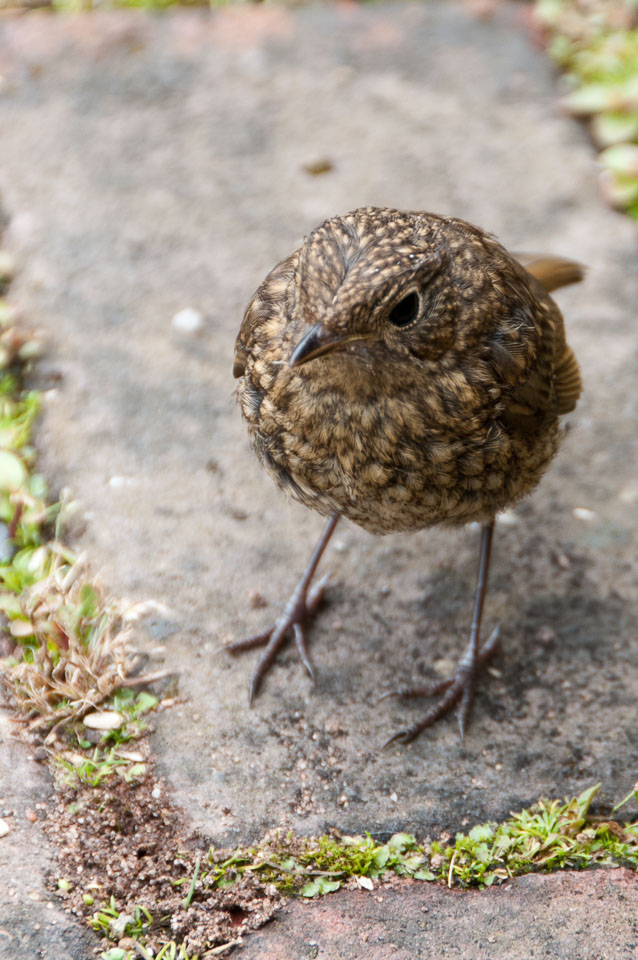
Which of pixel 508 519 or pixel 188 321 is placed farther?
pixel 188 321

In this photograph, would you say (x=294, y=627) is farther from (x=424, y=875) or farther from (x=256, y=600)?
(x=424, y=875)

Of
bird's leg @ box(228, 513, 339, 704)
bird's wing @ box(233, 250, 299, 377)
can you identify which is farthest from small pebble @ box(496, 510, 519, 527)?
bird's wing @ box(233, 250, 299, 377)

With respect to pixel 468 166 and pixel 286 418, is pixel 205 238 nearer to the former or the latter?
pixel 468 166

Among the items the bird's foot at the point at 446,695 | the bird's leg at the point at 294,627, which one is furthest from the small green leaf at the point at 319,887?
the bird's leg at the point at 294,627

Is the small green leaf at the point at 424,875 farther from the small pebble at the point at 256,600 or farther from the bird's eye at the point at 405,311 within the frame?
the bird's eye at the point at 405,311

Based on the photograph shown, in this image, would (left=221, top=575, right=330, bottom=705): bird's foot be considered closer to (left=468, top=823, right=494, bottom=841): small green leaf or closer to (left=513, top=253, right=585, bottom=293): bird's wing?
(left=468, top=823, right=494, bottom=841): small green leaf

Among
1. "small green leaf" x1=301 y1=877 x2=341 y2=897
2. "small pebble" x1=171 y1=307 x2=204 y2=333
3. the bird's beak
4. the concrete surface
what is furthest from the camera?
"small pebble" x1=171 y1=307 x2=204 y2=333

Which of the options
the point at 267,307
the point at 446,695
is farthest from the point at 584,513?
the point at 267,307
